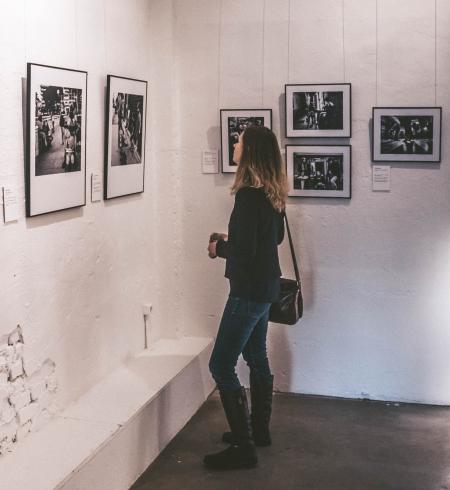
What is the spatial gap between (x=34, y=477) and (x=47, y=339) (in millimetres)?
705

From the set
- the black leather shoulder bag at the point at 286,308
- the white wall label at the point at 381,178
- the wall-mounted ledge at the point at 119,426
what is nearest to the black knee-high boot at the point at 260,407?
the black leather shoulder bag at the point at 286,308

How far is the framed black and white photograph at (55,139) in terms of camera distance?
3.25 meters

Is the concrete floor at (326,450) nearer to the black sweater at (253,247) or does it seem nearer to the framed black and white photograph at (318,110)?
the black sweater at (253,247)

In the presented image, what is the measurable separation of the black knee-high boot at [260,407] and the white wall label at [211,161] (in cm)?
141

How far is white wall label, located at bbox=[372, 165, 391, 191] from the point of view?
458cm

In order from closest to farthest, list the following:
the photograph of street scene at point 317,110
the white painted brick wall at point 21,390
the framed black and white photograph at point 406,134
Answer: the white painted brick wall at point 21,390 < the framed black and white photograph at point 406,134 < the photograph of street scene at point 317,110

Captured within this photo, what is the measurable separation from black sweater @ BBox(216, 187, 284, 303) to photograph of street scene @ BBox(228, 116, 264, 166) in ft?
3.79

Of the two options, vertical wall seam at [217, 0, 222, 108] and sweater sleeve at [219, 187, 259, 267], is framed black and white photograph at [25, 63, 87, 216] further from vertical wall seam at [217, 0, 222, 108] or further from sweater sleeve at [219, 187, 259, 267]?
vertical wall seam at [217, 0, 222, 108]

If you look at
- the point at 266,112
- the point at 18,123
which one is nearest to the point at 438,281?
the point at 266,112

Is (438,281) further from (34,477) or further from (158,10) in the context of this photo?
(34,477)

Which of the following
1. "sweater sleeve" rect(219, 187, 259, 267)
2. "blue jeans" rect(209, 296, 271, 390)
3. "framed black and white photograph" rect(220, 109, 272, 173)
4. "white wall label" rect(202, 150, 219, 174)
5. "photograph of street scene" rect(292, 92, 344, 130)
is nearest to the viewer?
"sweater sleeve" rect(219, 187, 259, 267)

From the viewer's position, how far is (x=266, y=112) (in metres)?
4.68

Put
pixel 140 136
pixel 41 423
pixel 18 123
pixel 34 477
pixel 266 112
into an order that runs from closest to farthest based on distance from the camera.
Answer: pixel 34 477
pixel 18 123
pixel 41 423
pixel 140 136
pixel 266 112

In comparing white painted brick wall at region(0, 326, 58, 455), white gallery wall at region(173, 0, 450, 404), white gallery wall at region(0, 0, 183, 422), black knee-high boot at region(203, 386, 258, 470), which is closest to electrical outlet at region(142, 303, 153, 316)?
white gallery wall at region(0, 0, 183, 422)
